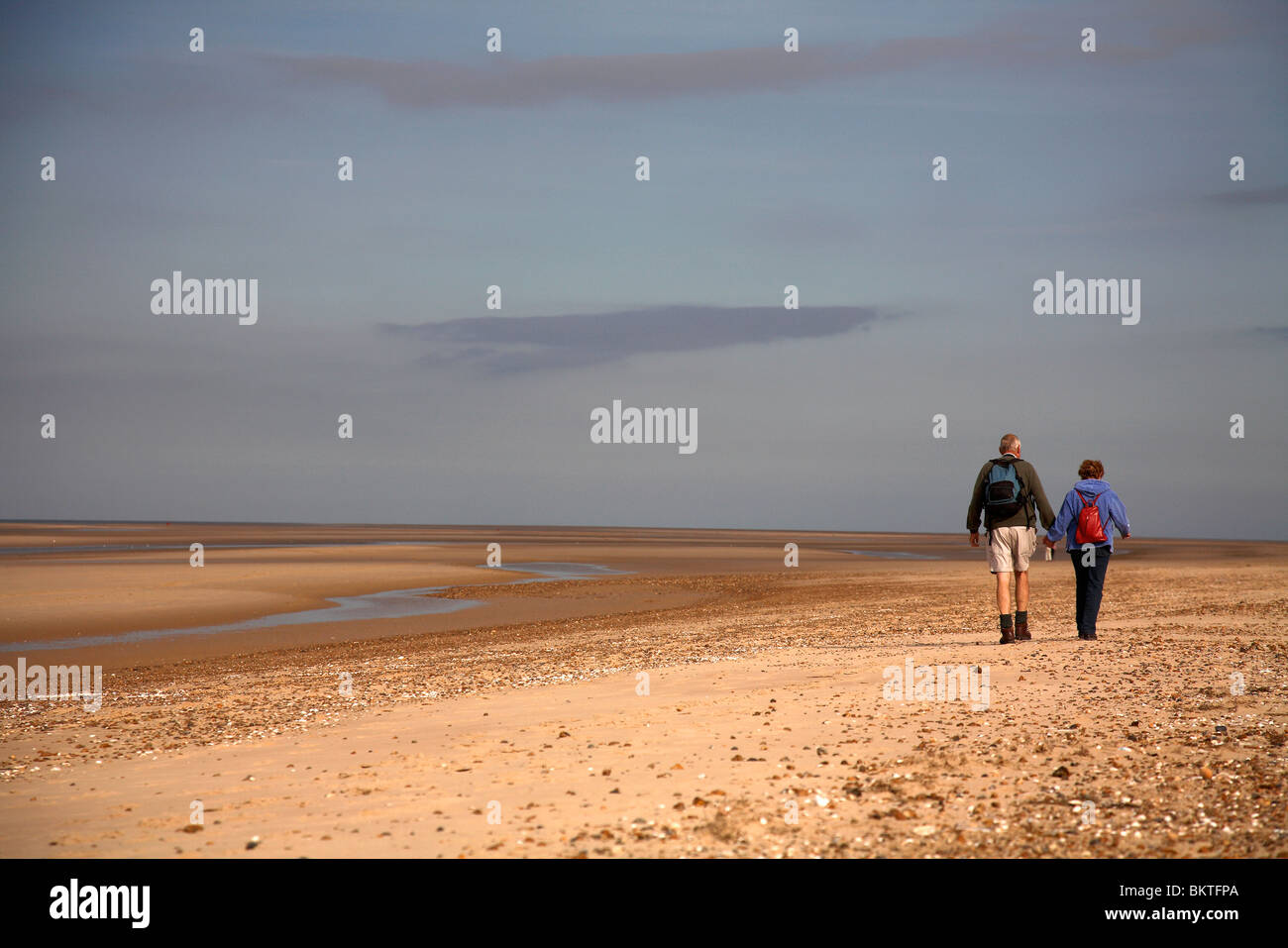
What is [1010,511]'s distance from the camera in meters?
13.3

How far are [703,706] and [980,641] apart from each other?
616cm

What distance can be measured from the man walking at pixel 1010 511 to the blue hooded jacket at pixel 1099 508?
57cm

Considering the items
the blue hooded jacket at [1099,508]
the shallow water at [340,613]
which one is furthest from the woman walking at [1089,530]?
the shallow water at [340,613]

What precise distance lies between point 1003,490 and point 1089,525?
147 centimetres

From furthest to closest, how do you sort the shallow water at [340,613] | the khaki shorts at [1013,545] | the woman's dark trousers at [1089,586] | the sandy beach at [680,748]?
the shallow water at [340,613], the woman's dark trousers at [1089,586], the khaki shorts at [1013,545], the sandy beach at [680,748]

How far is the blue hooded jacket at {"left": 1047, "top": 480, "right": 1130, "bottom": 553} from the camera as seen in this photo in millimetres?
13750

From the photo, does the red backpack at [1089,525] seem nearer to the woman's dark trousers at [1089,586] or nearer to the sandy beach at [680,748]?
the woman's dark trousers at [1089,586]

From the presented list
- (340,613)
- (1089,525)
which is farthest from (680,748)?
(340,613)

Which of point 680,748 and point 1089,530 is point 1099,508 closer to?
point 1089,530

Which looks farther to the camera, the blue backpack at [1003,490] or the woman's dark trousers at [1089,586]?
the woman's dark trousers at [1089,586]

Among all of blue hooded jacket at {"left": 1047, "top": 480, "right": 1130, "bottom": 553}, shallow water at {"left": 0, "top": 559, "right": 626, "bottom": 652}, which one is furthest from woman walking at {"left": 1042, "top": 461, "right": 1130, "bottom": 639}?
shallow water at {"left": 0, "top": 559, "right": 626, "bottom": 652}

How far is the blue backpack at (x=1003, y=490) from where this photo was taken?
1331 centimetres

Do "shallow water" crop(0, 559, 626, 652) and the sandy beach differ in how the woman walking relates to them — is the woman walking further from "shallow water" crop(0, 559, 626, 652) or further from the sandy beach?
"shallow water" crop(0, 559, 626, 652)

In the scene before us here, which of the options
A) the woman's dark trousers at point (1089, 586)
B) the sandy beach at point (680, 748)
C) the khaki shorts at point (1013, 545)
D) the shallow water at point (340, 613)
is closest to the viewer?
the sandy beach at point (680, 748)
